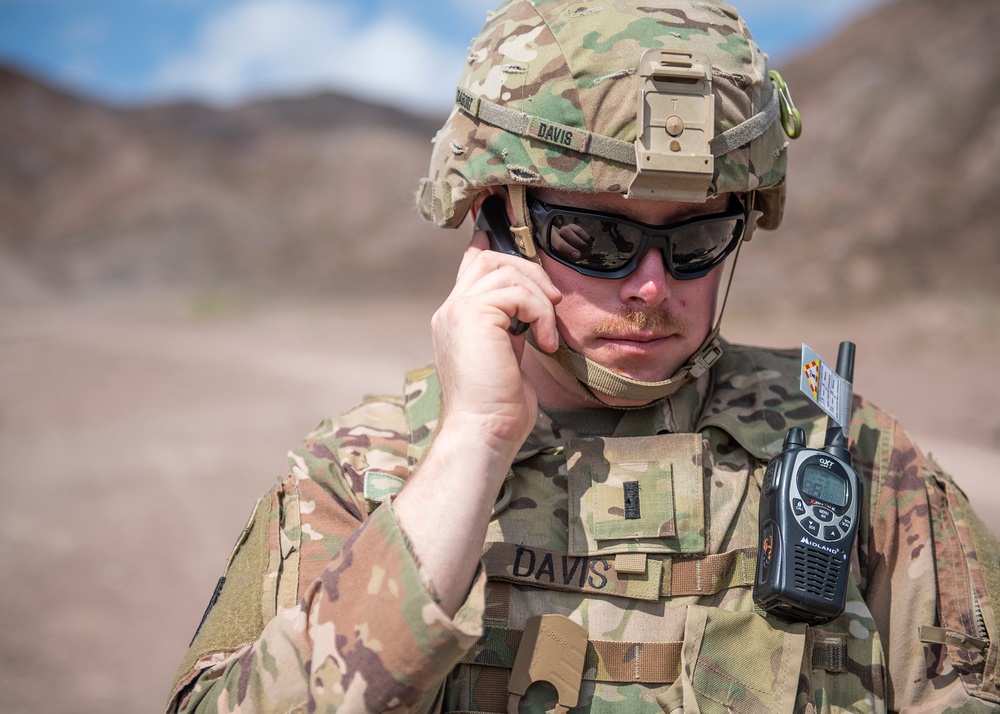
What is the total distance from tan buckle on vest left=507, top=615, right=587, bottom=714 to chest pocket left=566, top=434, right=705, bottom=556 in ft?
0.64

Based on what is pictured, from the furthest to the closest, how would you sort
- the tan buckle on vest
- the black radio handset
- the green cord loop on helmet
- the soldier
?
1. the green cord loop on helmet
2. the black radio handset
3. the tan buckle on vest
4. the soldier

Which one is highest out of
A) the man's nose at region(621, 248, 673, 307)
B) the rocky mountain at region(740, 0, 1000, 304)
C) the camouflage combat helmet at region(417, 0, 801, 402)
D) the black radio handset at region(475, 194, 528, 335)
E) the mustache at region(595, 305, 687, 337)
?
the rocky mountain at region(740, 0, 1000, 304)

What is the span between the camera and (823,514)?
2244 mm

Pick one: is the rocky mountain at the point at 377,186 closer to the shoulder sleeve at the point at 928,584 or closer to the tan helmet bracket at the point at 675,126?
the shoulder sleeve at the point at 928,584

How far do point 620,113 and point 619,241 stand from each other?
1.08ft

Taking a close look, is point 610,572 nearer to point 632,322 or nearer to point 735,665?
point 735,665

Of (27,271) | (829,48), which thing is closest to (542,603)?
(829,48)

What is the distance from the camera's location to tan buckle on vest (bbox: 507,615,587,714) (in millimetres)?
2186

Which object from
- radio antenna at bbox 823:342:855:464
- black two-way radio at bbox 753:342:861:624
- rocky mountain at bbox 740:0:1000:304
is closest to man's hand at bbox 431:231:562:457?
black two-way radio at bbox 753:342:861:624

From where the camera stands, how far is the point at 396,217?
33.0 meters

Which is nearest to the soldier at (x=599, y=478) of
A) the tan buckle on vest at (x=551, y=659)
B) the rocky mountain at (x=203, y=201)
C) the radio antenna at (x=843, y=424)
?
the tan buckle on vest at (x=551, y=659)

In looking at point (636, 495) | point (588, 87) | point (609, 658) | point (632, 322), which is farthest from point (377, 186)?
point (609, 658)

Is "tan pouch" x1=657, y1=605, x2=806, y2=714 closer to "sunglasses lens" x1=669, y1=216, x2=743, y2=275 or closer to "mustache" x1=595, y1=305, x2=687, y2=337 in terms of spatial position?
"mustache" x1=595, y1=305, x2=687, y2=337

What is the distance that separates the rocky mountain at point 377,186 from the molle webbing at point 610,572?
1744cm
